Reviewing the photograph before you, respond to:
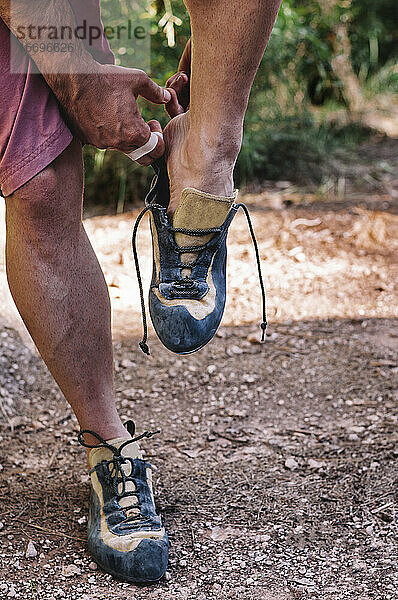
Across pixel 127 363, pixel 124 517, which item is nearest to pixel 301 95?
pixel 127 363

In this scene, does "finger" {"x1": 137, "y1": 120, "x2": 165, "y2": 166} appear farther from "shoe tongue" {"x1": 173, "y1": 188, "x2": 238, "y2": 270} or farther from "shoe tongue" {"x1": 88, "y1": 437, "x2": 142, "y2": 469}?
"shoe tongue" {"x1": 88, "y1": 437, "x2": 142, "y2": 469}

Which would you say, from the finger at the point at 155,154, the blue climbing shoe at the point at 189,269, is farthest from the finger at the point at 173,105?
the blue climbing shoe at the point at 189,269

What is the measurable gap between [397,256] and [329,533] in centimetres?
179

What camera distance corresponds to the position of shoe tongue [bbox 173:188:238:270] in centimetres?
140

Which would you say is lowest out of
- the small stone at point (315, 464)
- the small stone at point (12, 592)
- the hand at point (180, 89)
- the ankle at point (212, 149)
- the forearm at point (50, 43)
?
the small stone at point (315, 464)

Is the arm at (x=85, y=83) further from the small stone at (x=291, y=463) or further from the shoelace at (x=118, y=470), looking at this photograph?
the small stone at (x=291, y=463)

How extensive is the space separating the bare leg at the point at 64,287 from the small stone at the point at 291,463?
533mm

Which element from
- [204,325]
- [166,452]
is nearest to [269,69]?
[166,452]

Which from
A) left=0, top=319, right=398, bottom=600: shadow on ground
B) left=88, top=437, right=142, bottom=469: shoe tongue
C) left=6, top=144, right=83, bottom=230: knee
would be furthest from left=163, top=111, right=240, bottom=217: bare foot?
left=0, top=319, right=398, bottom=600: shadow on ground

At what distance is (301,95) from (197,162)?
3460 millimetres

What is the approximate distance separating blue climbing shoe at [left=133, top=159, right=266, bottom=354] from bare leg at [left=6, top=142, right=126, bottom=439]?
0.15 m

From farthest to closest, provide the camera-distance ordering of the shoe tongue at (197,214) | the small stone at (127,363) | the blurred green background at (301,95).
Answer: the blurred green background at (301,95) → the small stone at (127,363) → the shoe tongue at (197,214)

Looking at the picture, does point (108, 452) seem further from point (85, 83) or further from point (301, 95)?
point (301, 95)

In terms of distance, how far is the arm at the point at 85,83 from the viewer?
52.0 inches
